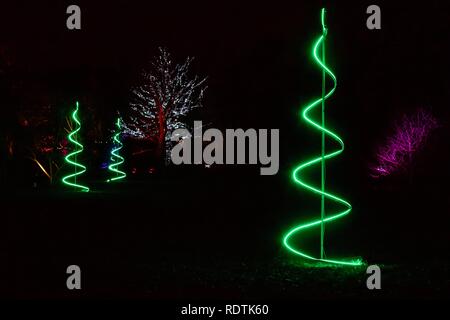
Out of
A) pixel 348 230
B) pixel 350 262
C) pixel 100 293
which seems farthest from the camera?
pixel 348 230

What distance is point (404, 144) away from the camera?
111 feet

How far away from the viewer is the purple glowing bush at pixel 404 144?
32.1m

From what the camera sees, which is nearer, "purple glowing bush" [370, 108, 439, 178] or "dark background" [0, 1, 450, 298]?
"dark background" [0, 1, 450, 298]

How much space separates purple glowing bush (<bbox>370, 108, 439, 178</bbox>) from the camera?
32094 millimetres

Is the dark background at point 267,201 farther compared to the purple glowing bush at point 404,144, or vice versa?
the purple glowing bush at point 404,144

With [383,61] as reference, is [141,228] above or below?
below

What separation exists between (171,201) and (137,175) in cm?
2922

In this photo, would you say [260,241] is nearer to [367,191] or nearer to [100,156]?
[367,191]

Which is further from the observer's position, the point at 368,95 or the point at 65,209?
the point at 368,95

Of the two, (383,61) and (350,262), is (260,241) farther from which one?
(383,61)

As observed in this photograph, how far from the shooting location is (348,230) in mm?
Result: 16594

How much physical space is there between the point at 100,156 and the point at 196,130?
801cm
